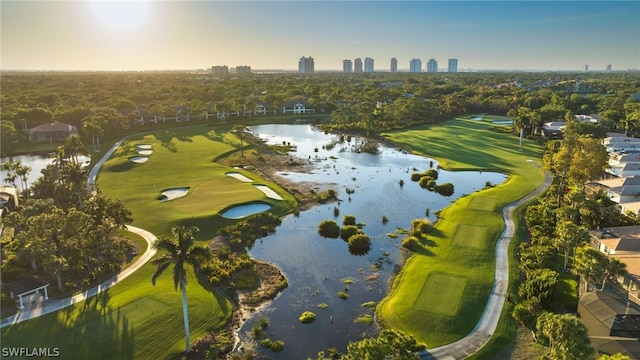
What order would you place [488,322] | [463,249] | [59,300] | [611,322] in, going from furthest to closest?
1. [463,249]
2. [59,300]
3. [488,322]
4. [611,322]

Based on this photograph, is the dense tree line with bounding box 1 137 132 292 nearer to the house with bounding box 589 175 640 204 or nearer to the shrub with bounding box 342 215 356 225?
the shrub with bounding box 342 215 356 225

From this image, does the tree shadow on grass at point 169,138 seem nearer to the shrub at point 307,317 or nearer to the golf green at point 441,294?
the shrub at point 307,317

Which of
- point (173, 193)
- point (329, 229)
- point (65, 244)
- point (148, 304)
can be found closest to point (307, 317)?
point (148, 304)

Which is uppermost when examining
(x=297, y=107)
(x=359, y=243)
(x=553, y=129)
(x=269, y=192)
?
(x=297, y=107)

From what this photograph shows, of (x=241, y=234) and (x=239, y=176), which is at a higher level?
(x=239, y=176)

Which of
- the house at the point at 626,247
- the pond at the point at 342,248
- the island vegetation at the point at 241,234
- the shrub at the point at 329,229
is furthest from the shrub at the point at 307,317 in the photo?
the house at the point at 626,247

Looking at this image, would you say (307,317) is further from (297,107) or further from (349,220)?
(297,107)

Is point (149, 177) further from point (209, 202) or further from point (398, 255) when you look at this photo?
point (398, 255)
